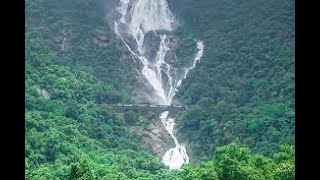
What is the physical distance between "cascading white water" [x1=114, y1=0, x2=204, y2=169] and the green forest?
1.06 m

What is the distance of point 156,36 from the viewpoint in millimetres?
60875

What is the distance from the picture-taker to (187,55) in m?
57.9

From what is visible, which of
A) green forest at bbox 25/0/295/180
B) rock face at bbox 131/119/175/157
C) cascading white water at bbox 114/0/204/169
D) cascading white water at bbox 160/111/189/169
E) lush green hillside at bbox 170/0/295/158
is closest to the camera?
green forest at bbox 25/0/295/180

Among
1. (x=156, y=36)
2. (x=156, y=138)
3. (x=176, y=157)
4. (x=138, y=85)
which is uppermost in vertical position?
(x=156, y=36)

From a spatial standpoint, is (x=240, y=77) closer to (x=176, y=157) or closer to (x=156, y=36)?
(x=176, y=157)

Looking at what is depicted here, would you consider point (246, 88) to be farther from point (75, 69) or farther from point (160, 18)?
point (160, 18)

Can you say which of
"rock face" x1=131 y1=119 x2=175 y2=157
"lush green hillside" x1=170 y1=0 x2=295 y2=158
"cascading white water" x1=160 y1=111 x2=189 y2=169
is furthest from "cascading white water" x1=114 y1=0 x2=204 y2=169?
"lush green hillside" x1=170 y1=0 x2=295 y2=158

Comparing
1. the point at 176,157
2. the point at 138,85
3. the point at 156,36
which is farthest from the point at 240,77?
the point at 156,36

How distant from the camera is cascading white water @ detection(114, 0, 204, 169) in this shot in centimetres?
5461

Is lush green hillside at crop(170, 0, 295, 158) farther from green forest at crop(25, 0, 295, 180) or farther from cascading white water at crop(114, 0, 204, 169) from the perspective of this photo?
cascading white water at crop(114, 0, 204, 169)

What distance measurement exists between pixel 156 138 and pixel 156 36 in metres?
17.7
